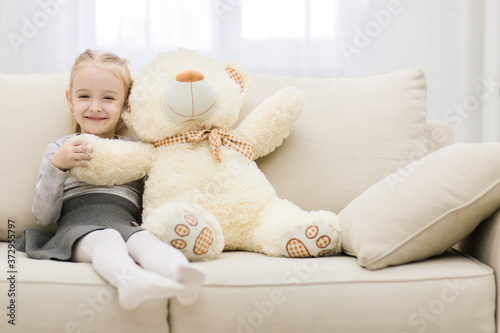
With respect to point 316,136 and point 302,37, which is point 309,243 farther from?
point 302,37

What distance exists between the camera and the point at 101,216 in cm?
118

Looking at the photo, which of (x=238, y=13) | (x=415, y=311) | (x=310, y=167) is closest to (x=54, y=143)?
(x=310, y=167)

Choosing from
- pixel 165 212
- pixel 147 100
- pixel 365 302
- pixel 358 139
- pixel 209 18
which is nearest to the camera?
pixel 365 302

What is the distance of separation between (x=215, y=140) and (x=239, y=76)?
219mm

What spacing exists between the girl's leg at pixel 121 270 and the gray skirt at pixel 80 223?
0.09 feet

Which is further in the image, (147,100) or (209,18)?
(209,18)

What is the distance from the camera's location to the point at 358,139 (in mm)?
1368

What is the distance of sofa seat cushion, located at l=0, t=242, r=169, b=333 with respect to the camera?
89cm

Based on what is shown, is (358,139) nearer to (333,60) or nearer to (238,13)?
(333,60)

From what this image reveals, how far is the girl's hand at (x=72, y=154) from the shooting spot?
115cm

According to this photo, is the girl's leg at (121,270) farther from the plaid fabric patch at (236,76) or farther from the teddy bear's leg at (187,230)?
the plaid fabric patch at (236,76)

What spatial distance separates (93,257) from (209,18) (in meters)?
1.36

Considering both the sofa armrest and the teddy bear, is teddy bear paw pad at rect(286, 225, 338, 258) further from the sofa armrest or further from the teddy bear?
the sofa armrest

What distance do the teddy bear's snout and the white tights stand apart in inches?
12.0
